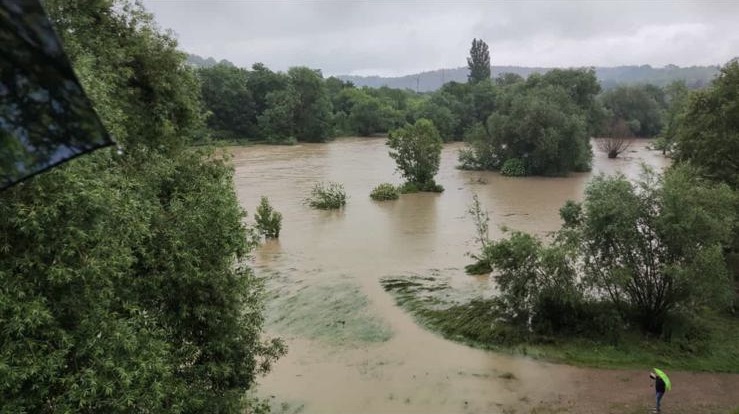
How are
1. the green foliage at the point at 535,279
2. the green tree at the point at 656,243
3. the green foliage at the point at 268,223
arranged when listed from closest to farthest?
the green tree at the point at 656,243
the green foliage at the point at 535,279
the green foliage at the point at 268,223

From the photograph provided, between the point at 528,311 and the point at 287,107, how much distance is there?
52.9m

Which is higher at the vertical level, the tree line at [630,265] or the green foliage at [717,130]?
the green foliage at [717,130]

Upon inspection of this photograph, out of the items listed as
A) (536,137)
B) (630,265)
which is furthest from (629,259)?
(536,137)

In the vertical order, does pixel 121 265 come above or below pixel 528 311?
above

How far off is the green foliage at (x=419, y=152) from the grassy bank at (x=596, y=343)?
20310mm

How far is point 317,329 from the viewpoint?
1534 cm

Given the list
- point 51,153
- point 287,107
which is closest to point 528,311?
point 51,153

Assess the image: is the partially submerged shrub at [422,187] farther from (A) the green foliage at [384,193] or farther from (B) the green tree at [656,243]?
(B) the green tree at [656,243]

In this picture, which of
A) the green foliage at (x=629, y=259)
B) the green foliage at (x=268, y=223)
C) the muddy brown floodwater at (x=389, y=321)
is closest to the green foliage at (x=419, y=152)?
the muddy brown floodwater at (x=389, y=321)

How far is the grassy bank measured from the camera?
1305 cm

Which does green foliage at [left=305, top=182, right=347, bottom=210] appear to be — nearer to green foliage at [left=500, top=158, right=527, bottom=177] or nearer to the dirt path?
green foliage at [left=500, top=158, right=527, bottom=177]

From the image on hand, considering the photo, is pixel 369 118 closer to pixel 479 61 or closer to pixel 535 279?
pixel 479 61

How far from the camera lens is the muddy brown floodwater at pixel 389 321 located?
11.9 meters

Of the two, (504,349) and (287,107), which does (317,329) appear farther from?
(287,107)
